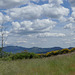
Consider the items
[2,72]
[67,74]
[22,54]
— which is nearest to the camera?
[67,74]

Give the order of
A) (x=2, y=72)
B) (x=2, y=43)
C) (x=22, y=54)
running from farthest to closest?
(x=22, y=54), (x=2, y=43), (x=2, y=72)

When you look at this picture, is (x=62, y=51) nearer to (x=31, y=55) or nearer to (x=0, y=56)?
(x=31, y=55)

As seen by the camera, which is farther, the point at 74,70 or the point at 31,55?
the point at 31,55

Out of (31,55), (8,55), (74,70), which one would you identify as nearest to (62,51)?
(31,55)

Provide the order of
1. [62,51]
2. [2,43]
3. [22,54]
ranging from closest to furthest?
1. [2,43]
2. [22,54]
3. [62,51]

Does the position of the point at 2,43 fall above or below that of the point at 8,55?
above

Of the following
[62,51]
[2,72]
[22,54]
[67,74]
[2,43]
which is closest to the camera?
[67,74]

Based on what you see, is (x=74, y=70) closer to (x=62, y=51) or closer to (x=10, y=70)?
(x=10, y=70)

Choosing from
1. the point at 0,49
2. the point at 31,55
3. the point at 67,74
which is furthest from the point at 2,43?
the point at 67,74

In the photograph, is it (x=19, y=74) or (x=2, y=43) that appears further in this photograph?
(x=2, y=43)

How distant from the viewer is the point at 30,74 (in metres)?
6.33

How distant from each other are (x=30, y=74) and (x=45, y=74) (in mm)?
623

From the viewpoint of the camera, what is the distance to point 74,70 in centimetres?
688

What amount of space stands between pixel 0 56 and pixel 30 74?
55.9 ft
